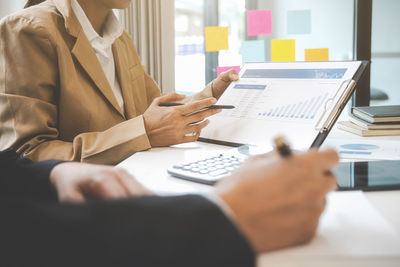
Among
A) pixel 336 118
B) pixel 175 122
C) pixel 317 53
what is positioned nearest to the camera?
pixel 336 118

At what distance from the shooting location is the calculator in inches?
26.1

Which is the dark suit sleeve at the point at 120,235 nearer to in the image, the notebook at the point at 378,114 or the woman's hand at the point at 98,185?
the woman's hand at the point at 98,185

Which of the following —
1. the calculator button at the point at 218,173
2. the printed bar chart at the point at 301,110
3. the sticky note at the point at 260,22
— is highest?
the sticky note at the point at 260,22

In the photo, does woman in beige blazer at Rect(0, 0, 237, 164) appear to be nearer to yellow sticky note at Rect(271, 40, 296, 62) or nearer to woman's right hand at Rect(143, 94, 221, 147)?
woman's right hand at Rect(143, 94, 221, 147)

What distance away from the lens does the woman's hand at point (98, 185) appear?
492 millimetres

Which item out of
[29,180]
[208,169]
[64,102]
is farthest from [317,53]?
[29,180]

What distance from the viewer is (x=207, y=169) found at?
695 mm

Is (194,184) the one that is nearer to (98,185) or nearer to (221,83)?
(98,185)

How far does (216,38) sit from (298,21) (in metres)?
0.38

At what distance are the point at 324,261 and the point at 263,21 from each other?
1.61 metres

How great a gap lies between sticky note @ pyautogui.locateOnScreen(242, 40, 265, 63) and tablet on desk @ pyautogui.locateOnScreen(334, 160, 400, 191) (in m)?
1.20

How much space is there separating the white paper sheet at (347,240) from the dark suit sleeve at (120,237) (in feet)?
0.21

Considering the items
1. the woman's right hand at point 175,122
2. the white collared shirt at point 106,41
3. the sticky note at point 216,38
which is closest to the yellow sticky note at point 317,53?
the sticky note at point 216,38

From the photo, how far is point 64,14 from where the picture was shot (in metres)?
1.10
